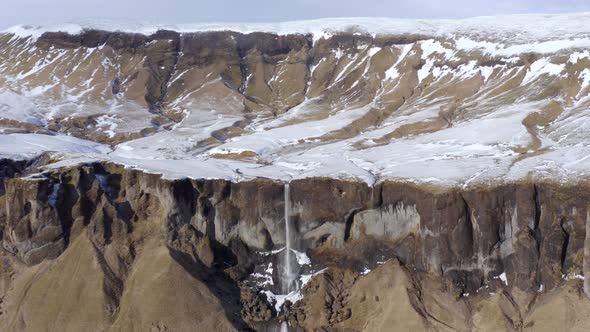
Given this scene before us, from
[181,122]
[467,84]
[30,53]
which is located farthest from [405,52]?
[30,53]

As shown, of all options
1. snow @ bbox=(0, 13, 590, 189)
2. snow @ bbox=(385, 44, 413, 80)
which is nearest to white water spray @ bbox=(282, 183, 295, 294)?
snow @ bbox=(0, 13, 590, 189)

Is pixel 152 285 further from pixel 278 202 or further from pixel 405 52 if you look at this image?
pixel 405 52

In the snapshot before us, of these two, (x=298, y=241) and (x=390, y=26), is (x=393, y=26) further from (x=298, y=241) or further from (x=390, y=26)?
(x=298, y=241)

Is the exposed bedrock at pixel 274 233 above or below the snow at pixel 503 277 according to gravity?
above

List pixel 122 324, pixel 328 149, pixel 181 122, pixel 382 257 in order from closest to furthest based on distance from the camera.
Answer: pixel 122 324
pixel 382 257
pixel 328 149
pixel 181 122

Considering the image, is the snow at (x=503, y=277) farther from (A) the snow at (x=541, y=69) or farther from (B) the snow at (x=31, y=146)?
(A) the snow at (x=541, y=69)

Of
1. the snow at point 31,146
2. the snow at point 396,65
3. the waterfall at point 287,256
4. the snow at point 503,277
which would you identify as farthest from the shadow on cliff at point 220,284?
the snow at point 396,65
